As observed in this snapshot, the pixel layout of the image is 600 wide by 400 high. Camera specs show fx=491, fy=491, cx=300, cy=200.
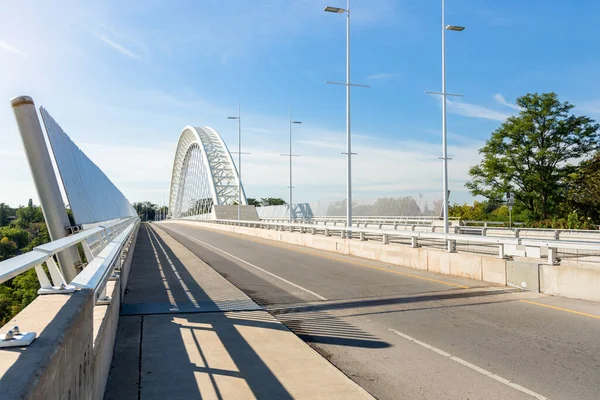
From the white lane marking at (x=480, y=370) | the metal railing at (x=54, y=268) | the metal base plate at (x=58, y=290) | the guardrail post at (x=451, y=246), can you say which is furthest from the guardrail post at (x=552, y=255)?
the metal base plate at (x=58, y=290)

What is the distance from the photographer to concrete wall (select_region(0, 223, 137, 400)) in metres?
2.38

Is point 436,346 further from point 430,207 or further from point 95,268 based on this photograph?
point 430,207

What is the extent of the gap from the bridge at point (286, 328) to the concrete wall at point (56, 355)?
1 centimetres

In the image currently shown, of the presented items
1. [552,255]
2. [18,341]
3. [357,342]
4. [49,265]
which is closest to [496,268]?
[552,255]

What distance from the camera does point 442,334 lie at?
25.2 feet

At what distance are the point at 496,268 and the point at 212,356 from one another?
8.73 metres

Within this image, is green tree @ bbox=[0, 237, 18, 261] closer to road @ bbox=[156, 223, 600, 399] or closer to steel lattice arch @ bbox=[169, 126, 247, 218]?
road @ bbox=[156, 223, 600, 399]

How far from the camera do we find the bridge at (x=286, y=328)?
3.80 m

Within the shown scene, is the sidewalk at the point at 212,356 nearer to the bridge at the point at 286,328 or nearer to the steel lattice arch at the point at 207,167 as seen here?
the bridge at the point at 286,328

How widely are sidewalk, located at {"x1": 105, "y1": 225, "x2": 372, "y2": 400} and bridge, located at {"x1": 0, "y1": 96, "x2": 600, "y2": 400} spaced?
27mm

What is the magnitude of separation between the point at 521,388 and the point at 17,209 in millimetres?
10708

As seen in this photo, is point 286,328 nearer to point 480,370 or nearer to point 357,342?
point 357,342

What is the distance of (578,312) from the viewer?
912cm

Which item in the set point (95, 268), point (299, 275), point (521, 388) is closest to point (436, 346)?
point (521, 388)
